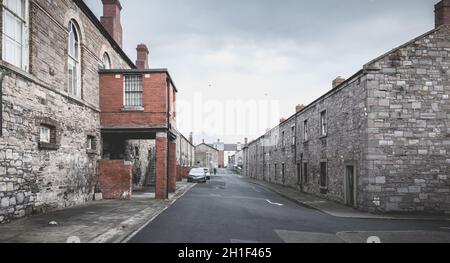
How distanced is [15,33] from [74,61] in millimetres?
4344

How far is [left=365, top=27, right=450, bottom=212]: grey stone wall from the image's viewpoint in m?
14.2

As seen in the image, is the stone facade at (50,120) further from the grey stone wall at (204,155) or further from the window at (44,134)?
the grey stone wall at (204,155)

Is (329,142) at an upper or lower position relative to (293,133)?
lower

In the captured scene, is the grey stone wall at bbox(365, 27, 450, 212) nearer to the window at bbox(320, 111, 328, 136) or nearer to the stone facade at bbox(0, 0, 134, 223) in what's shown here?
the window at bbox(320, 111, 328, 136)

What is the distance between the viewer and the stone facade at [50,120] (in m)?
10.0

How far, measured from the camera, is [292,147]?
27938 mm

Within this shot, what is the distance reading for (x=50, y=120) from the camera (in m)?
12.4

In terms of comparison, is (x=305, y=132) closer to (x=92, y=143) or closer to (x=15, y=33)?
(x=92, y=143)

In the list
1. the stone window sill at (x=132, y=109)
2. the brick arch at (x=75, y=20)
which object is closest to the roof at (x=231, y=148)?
the stone window sill at (x=132, y=109)

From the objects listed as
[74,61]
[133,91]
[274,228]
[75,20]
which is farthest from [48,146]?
[274,228]
